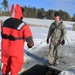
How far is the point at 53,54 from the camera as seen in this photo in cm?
810

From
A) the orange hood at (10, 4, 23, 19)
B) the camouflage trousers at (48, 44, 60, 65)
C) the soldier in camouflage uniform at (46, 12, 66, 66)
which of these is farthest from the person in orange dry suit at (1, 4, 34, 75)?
the camouflage trousers at (48, 44, 60, 65)

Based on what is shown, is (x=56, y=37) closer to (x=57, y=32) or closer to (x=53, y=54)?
(x=57, y=32)

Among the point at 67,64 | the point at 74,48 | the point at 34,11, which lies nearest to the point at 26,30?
the point at 67,64

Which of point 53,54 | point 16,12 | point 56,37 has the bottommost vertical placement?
point 53,54

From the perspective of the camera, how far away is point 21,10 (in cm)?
516

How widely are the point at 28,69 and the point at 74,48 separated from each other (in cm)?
426

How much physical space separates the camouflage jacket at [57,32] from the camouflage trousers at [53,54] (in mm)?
196

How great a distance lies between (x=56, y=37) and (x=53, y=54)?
23.7 inches

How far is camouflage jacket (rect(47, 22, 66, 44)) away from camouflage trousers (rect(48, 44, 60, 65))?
0.20 m

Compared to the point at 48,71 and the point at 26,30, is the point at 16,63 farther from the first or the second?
the point at 48,71

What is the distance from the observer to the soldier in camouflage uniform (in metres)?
7.72

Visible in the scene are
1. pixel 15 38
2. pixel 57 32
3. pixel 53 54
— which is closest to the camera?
pixel 15 38

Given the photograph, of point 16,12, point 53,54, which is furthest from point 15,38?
point 53,54

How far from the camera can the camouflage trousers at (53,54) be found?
313 inches
